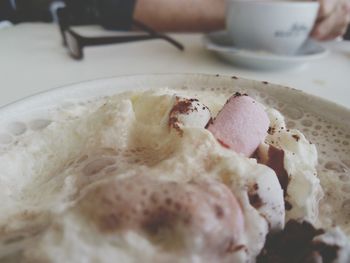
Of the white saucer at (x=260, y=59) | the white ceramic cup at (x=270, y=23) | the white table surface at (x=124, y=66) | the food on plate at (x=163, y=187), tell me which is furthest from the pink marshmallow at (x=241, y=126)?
the white ceramic cup at (x=270, y=23)

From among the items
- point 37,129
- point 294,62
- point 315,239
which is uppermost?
point 315,239

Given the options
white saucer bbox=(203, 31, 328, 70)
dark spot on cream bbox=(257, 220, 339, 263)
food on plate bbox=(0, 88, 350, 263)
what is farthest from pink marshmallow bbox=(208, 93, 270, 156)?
white saucer bbox=(203, 31, 328, 70)

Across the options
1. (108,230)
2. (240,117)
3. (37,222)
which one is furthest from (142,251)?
(240,117)

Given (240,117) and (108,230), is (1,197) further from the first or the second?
(240,117)

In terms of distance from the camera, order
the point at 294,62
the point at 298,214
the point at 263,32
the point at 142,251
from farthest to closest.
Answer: the point at 263,32 < the point at 294,62 < the point at 298,214 < the point at 142,251

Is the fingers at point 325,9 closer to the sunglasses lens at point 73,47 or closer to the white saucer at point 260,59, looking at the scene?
the white saucer at point 260,59

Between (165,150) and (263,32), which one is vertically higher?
(165,150)
